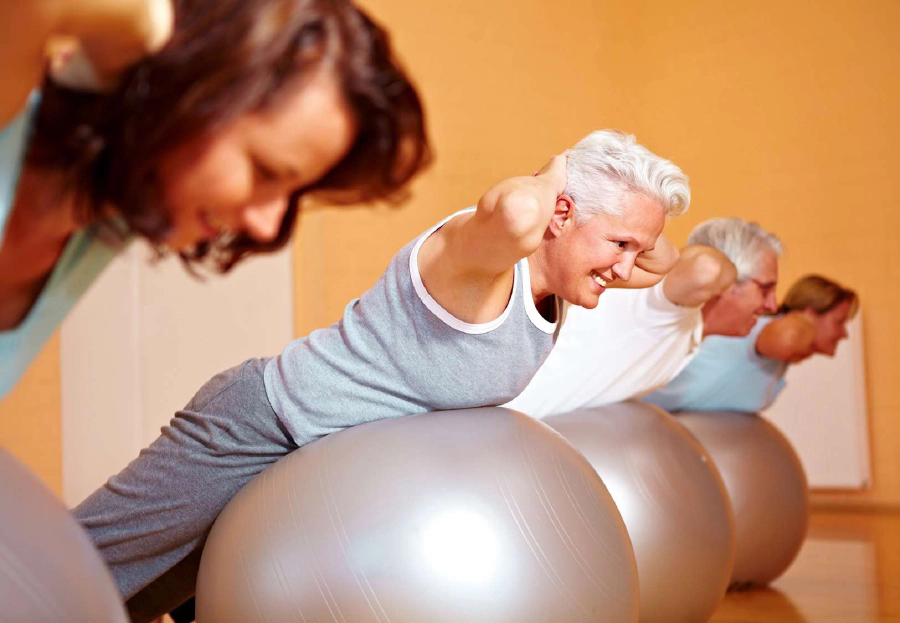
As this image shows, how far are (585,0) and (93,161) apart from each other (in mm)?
4837

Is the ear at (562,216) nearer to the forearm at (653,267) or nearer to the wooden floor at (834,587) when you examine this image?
the forearm at (653,267)

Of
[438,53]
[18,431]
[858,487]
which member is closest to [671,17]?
[438,53]

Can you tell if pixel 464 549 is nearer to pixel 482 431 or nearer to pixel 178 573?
pixel 482 431

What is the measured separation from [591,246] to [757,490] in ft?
4.35

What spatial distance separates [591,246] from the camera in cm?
177

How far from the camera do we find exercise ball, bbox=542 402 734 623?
207 centimetres

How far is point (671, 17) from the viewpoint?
18.0 feet

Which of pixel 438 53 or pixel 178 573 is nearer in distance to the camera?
pixel 178 573

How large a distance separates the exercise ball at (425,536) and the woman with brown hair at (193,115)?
0.67 m

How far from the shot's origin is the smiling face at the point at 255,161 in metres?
0.81

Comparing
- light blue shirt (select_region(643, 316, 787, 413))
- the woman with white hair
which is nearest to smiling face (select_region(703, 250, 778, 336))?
light blue shirt (select_region(643, 316, 787, 413))

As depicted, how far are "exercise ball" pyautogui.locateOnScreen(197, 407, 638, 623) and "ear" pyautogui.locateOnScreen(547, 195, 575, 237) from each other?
37 centimetres

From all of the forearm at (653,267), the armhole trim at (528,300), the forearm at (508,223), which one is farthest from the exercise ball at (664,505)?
the forearm at (508,223)

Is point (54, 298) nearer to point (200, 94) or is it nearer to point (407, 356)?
point (200, 94)
